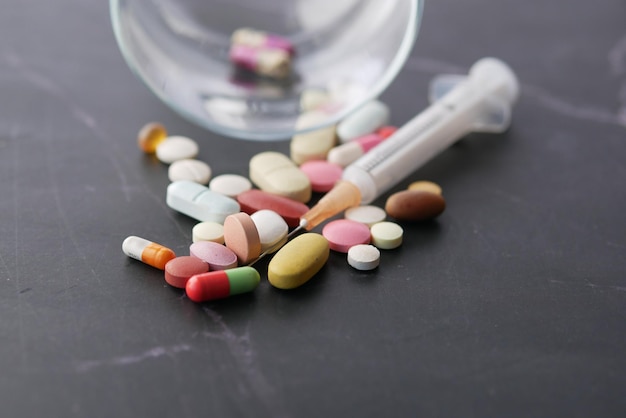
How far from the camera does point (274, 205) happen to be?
1.13 m

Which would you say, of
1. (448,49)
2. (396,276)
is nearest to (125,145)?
(396,276)

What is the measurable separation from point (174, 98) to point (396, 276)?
40 centimetres

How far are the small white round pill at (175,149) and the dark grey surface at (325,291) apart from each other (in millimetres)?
23

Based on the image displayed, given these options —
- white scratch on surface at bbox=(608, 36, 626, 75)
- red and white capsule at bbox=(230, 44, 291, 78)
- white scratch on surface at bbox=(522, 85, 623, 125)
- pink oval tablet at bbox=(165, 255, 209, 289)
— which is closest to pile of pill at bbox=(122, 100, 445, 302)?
pink oval tablet at bbox=(165, 255, 209, 289)

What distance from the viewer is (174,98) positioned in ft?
3.97

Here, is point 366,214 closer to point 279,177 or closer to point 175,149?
point 279,177

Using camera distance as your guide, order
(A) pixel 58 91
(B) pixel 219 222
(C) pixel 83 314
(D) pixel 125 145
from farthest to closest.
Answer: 1. (A) pixel 58 91
2. (D) pixel 125 145
3. (B) pixel 219 222
4. (C) pixel 83 314

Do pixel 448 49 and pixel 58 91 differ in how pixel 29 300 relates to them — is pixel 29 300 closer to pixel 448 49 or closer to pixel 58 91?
pixel 58 91

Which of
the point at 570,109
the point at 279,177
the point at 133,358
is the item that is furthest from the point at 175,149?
the point at 570,109

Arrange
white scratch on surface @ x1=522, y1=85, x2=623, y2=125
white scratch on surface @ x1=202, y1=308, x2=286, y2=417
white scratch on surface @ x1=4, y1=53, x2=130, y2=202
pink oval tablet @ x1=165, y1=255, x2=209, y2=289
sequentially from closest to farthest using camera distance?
white scratch on surface @ x1=202, y1=308, x2=286, y2=417 < pink oval tablet @ x1=165, y1=255, x2=209, y2=289 < white scratch on surface @ x1=4, y1=53, x2=130, y2=202 < white scratch on surface @ x1=522, y1=85, x2=623, y2=125

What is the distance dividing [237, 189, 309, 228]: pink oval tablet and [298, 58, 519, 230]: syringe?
0.05 feet

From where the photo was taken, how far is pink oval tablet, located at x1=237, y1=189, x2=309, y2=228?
1.12 m

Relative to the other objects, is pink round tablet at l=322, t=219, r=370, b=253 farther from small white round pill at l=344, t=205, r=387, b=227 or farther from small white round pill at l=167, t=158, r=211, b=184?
small white round pill at l=167, t=158, r=211, b=184

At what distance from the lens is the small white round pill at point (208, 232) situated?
1.07 m
